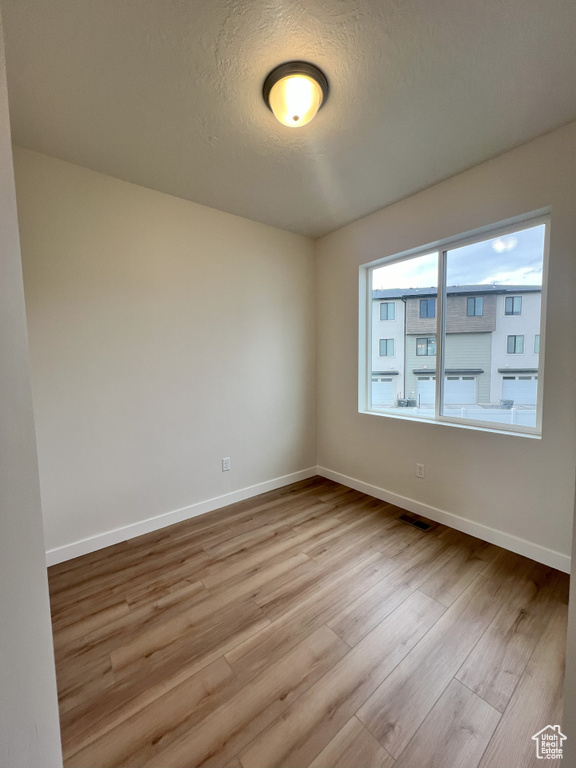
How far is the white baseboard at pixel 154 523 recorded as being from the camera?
1975mm

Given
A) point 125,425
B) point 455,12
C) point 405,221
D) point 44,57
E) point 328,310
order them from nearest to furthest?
point 455,12, point 44,57, point 125,425, point 405,221, point 328,310

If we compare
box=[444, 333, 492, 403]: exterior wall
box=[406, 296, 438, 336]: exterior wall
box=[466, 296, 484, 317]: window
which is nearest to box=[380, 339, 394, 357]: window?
box=[406, 296, 438, 336]: exterior wall

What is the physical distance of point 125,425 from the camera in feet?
7.14

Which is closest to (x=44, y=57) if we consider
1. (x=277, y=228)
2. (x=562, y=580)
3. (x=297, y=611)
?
(x=277, y=228)

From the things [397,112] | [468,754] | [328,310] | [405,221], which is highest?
[397,112]

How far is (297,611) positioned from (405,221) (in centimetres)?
290

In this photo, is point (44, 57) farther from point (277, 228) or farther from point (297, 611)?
point (297, 611)

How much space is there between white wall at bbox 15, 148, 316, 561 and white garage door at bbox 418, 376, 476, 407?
4.34ft

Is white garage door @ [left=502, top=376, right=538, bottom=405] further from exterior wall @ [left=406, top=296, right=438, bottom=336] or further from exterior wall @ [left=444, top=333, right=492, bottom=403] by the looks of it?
exterior wall @ [left=406, top=296, right=438, bottom=336]

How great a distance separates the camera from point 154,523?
90.9 inches

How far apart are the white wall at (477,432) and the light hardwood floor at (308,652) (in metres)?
0.33

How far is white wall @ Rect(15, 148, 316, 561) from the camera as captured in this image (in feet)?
6.20

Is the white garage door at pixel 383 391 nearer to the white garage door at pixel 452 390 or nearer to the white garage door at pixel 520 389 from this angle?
the white garage door at pixel 452 390

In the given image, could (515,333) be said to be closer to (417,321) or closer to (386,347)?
(417,321)
